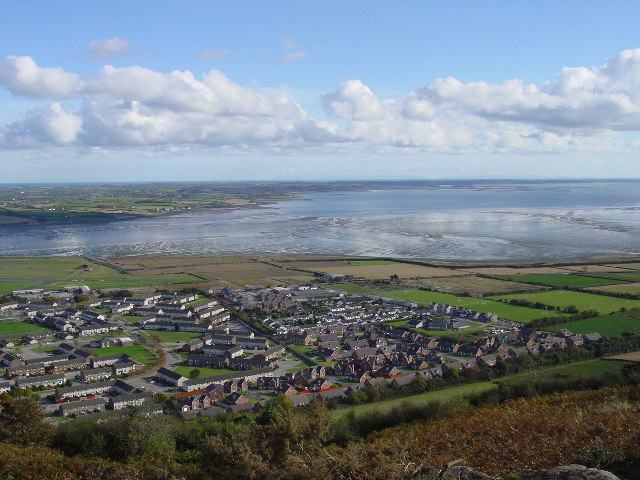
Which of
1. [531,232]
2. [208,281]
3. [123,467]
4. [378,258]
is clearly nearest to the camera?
[123,467]

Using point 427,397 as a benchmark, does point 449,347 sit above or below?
below

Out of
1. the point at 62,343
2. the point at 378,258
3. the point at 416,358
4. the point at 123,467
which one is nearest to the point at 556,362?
the point at 416,358

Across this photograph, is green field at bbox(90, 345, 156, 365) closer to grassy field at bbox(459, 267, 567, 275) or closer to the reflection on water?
grassy field at bbox(459, 267, 567, 275)

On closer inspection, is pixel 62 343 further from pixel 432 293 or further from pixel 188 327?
pixel 432 293

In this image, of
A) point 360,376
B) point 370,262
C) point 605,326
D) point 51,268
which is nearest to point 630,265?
point 370,262

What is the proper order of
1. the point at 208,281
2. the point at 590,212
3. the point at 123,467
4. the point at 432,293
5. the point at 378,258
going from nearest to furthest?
the point at 123,467 → the point at 432,293 → the point at 208,281 → the point at 378,258 → the point at 590,212

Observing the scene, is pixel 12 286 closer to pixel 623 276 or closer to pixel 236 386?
pixel 236 386
